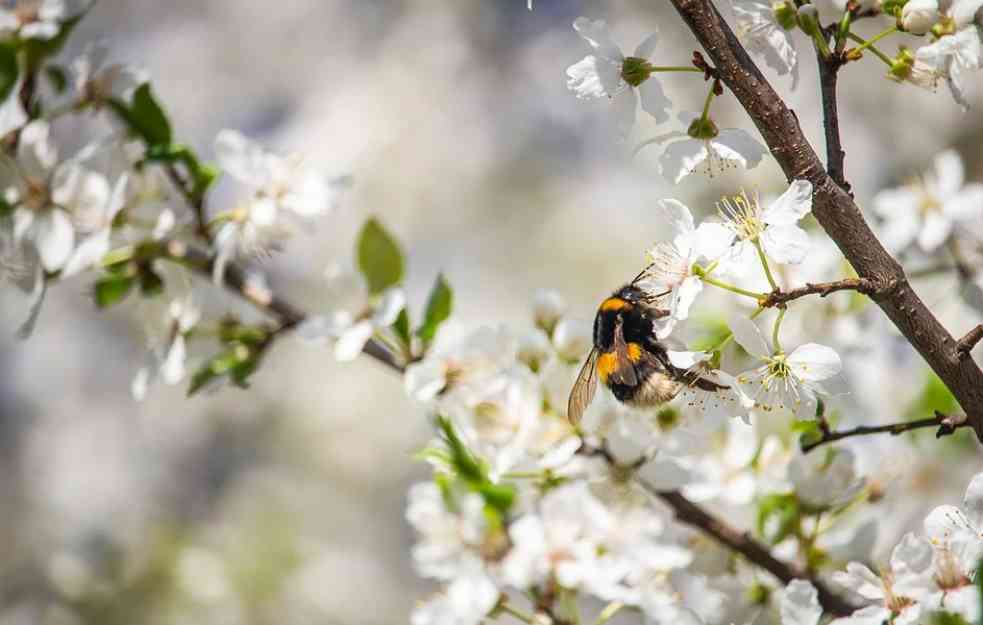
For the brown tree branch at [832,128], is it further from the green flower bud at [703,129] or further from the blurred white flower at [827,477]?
the blurred white flower at [827,477]

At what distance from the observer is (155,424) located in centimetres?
329

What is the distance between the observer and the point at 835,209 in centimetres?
54

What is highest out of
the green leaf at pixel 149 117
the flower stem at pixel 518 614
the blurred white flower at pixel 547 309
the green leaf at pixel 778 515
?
the green leaf at pixel 149 117

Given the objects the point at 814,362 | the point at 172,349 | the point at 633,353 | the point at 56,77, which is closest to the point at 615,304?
the point at 633,353

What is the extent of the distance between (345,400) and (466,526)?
2405mm

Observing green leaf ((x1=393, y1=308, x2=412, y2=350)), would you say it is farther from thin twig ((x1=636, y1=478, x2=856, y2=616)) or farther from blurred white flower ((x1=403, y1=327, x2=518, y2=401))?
thin twig ((x1=636, y1=478, x2=856, y2=616))

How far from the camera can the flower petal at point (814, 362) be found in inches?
23.1

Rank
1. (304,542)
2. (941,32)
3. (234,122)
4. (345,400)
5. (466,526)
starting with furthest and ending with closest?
(234,122)
(345,400)
(304,542)
(466,526)
(941,32)

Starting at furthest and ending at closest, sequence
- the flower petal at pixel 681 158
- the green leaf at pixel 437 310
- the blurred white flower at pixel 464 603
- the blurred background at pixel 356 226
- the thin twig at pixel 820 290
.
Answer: the blurred background at pixel 356 226, the green leaf at pixel 437 310, the blurred white flower at pixel 464 603, the flower petal at pixel 681 158, the thin twig at pixel 820 290

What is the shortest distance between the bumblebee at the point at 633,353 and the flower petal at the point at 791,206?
121 millimetres

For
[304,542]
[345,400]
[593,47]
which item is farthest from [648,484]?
[345,400]

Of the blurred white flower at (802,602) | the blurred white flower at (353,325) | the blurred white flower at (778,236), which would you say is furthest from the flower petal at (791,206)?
the blurred white flower at (353,325)

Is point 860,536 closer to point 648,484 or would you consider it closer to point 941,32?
point 648,484

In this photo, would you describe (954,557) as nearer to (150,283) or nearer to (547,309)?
(547,309)
